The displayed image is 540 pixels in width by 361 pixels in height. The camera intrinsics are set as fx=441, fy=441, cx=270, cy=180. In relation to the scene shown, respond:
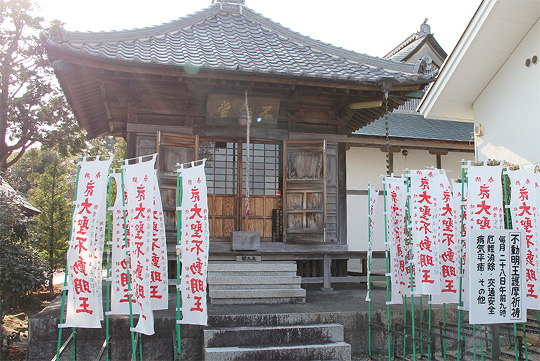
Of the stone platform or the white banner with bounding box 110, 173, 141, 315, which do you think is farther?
the stone platform

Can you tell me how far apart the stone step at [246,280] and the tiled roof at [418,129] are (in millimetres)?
7529

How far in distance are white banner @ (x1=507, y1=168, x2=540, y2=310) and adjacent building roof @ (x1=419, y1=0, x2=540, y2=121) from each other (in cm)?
516

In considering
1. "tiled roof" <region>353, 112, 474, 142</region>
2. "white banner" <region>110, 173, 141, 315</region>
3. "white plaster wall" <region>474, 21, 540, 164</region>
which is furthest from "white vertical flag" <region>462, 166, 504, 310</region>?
"tiled roof" <region>353, 112, 474, 142</region>

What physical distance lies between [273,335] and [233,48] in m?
6.48

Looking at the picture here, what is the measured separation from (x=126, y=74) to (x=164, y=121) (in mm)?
1604

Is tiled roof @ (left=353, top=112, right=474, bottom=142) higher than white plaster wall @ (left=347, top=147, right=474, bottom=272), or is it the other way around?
tiled roof @ (left=353, top=112, right=474, bottom=142)

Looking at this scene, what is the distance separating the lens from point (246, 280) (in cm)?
865

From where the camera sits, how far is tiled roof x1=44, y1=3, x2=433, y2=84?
855cm

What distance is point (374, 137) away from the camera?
49.4 feet

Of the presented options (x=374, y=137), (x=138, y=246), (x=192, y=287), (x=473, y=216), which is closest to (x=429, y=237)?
(x=473, y=216)

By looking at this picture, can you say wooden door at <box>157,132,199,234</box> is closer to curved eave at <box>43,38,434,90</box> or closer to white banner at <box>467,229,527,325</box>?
curved eave at <box>43,38,434,90</box>

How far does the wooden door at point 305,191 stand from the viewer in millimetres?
10156

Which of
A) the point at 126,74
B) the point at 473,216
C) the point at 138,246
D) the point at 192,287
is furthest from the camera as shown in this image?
the point at 126,74

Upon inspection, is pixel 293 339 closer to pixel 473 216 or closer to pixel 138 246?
pixel 138 246
